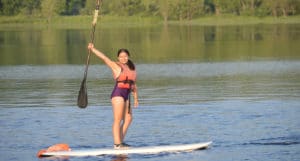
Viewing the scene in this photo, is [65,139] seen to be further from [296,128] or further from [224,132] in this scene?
[296,128]

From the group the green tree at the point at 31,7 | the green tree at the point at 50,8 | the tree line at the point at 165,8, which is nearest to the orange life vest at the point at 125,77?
the tree line at the point at 165,8

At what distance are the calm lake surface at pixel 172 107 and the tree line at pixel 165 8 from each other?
6408cm

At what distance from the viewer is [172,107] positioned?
19.5 metres

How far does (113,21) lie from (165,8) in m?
5.99

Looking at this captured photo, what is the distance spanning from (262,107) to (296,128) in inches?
115

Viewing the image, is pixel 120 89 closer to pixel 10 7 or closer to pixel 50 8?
pixel 50 8

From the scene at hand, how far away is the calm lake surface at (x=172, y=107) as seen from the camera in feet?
49.3

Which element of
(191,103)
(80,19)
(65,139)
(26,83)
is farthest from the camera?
(80,19)

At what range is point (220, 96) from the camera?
70.1ft

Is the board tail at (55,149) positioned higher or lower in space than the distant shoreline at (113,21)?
higher

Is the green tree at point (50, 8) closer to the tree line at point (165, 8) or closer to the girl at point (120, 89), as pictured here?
the tree line at point (165, 8)

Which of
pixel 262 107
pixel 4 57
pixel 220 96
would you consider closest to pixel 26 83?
pixel 220 96

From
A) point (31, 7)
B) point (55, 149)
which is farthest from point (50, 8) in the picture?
point (55, 149)

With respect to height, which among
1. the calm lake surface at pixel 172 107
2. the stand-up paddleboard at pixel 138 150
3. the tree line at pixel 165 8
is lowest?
the tree line at pixel 165 8
